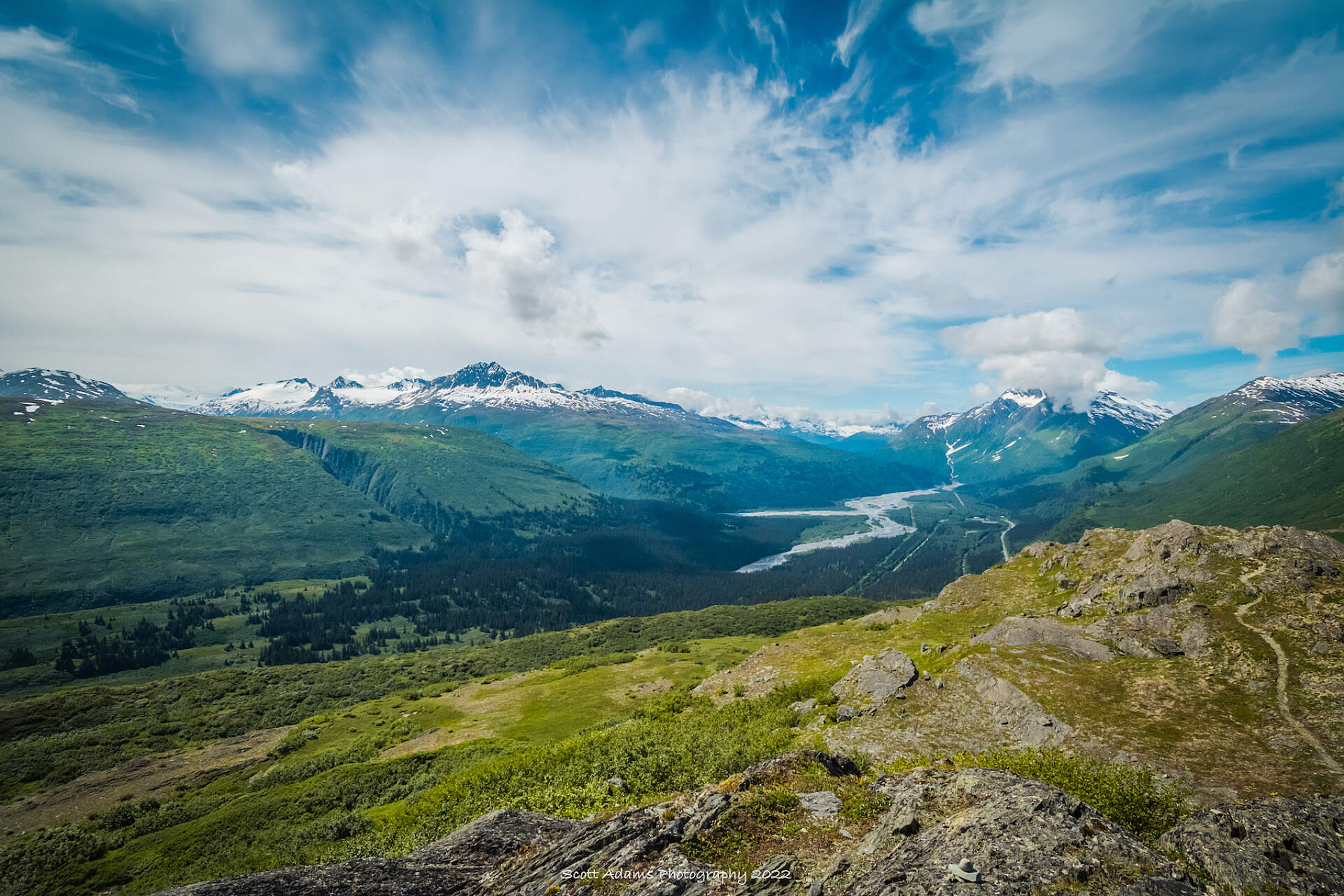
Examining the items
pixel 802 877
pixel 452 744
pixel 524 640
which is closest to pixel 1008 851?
pixel 802 877

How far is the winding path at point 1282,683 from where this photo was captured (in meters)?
24.9

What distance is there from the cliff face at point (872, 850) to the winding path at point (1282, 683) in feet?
49.4

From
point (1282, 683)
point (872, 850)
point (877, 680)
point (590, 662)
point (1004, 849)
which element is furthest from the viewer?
point (590, 662)

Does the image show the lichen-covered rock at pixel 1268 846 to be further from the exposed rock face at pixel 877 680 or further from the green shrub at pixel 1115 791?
the exposed rock face at pixel 877 680

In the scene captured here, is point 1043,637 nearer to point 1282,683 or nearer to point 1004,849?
point 1282,683

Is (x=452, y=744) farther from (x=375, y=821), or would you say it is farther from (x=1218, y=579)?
(x=1218, y=579)

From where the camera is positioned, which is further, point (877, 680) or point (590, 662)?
point (590, 662)

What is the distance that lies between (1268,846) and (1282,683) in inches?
1070

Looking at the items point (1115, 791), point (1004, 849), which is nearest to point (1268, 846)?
point (1115, 791)

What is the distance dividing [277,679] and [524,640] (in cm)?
6398

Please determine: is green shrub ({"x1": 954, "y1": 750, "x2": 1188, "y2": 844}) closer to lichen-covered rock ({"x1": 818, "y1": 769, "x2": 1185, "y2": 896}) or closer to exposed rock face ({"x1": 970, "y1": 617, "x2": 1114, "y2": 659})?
lichen-covered rock ({"x1": 818, "y1": 769, "x2": 1185, "y2": 896})

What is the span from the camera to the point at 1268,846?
43.0 feet

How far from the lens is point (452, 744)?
193 ft

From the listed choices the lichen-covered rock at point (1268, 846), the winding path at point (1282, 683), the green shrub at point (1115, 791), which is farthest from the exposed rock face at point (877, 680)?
the lichen-covered rock at point (1268, 846)
